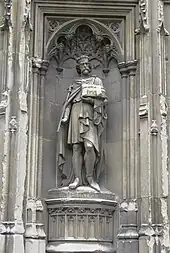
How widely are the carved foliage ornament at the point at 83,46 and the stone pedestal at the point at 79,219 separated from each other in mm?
2680

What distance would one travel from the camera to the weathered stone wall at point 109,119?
29.7 ft

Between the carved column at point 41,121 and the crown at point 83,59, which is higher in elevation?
the crown at point 83,59

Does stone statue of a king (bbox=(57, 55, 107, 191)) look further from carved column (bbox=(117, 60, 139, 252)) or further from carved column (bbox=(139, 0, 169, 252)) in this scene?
carved column (bbox=(139, 0, 169, 252))

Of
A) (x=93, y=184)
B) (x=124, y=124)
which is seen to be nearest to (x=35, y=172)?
(x=93, y=184)

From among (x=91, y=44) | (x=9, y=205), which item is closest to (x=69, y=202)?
(x=9, y=205)

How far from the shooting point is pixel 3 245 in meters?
8.67

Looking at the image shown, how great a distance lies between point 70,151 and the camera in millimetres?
10062

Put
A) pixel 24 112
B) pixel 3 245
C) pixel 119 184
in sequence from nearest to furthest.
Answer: pixel 3 245, pixel 24 112, pixel 119 184

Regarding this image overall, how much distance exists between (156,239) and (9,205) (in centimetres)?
255

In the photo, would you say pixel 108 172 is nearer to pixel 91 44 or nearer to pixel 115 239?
pixel 115 239

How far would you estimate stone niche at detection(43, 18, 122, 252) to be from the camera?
9570 mm

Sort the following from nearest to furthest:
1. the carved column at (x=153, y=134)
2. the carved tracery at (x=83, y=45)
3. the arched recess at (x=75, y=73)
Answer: the carved column at (x=153, y=134) → the arched recess at (x=75, y=73) → the carved tracery at (x=83, y=45)

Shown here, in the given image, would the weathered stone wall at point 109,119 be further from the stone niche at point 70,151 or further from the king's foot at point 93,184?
the king's foot at point 93,184

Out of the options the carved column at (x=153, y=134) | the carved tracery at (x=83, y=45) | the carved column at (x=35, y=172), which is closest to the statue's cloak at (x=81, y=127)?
the carved column at (x=35, y=172)
